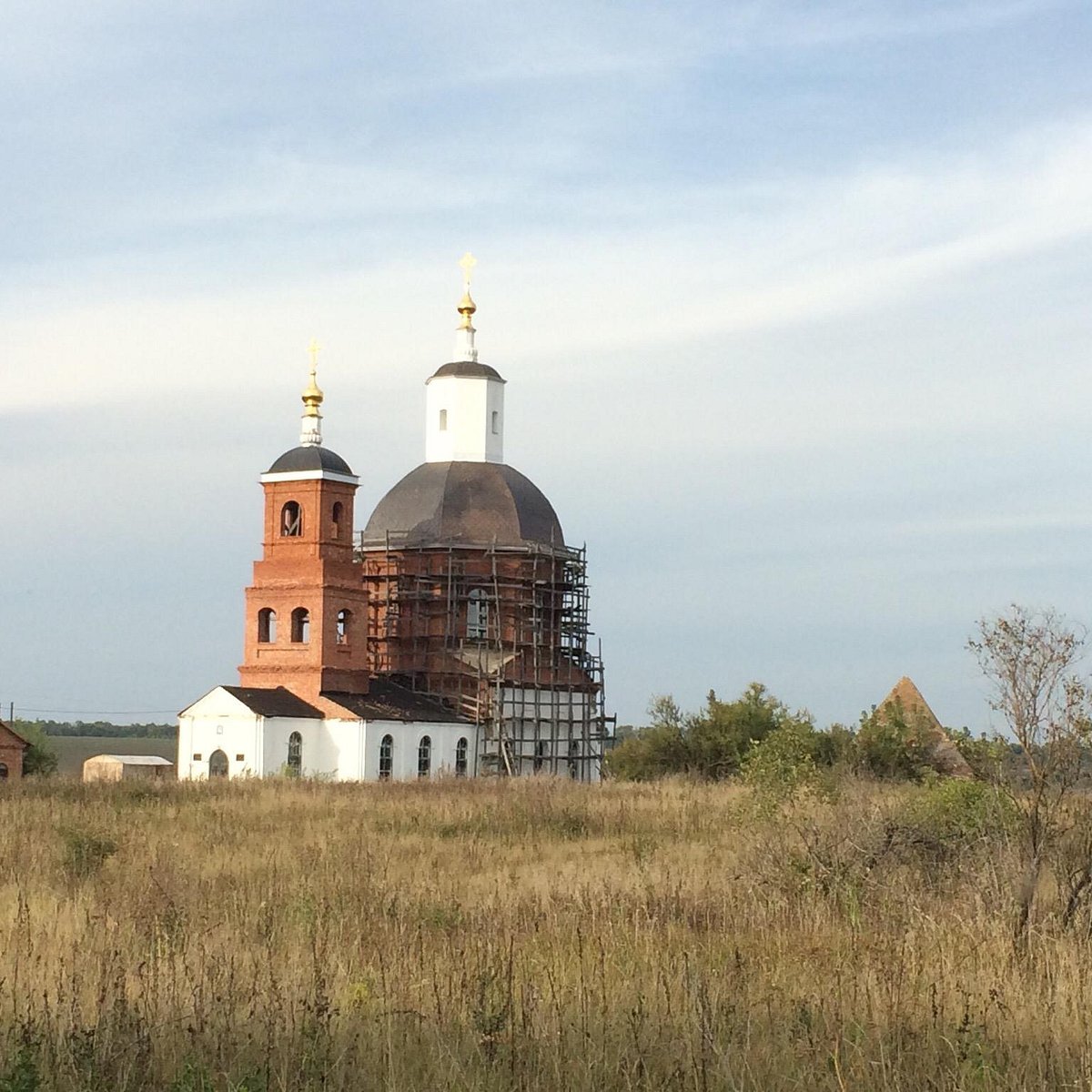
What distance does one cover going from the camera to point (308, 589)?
Result: 2007 inches

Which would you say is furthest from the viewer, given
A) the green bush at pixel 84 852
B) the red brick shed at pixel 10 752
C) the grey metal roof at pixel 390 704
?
the red brick shed at pixel 10 752

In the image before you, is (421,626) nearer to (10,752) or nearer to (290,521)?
(290,521)

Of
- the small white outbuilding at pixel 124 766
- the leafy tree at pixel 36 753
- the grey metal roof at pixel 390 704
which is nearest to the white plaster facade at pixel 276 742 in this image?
the grey metal roof at pixel 390 704

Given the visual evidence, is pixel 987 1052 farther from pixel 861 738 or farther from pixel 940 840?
pixel 861 738

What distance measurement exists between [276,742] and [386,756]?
366cm

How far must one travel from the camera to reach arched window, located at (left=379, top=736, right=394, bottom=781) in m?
49.8

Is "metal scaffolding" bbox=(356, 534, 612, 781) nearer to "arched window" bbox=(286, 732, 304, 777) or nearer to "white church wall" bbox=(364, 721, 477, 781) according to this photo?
"white church wall" bbox=(364, 721, 477, 781)

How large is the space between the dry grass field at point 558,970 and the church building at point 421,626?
108ft

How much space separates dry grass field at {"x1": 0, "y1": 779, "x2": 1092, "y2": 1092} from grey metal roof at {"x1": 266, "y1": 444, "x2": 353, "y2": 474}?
3576cm

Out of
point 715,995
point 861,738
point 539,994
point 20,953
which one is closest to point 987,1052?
point 715,995

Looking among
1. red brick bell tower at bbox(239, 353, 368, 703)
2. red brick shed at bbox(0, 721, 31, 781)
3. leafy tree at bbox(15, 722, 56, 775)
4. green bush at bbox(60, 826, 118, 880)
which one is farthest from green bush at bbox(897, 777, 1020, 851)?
leafy tree at bbox(15, 722, 56, 775)

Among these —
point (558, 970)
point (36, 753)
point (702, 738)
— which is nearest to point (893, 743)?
point (702, 738)

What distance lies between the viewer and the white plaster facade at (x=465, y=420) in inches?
2335

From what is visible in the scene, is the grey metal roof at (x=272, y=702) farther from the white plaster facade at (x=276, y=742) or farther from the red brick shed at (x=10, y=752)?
the red brick shed at (x=10, y=752)
